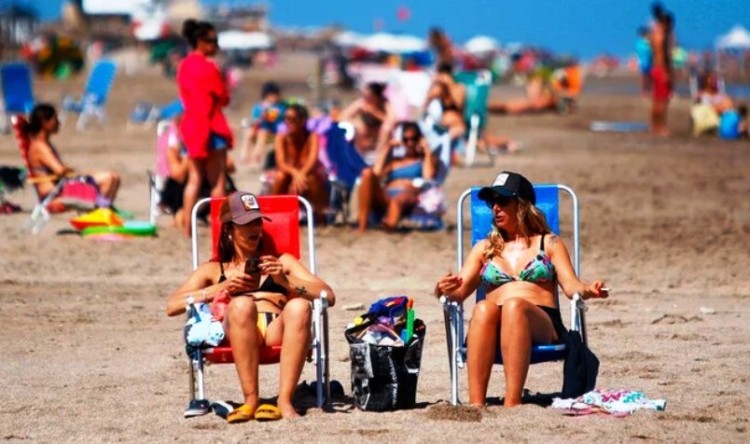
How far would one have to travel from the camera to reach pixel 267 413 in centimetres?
582

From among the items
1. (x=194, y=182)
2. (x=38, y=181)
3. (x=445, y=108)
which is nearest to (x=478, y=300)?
(x=194, y=182)

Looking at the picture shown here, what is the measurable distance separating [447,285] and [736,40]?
48.3 meters

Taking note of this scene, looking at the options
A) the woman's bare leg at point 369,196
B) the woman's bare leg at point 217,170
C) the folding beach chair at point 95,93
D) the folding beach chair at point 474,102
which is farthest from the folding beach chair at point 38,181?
the folding beach chair at point 95,93

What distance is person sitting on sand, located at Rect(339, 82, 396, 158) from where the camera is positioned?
14.0 metres

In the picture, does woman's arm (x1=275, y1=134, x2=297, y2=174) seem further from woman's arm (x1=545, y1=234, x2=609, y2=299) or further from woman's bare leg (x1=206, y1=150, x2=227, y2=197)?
woman's arm (x1=545, y1=234, x2=609, y2=299)

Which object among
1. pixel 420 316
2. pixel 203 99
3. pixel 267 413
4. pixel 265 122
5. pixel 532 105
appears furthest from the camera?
pixel 532 105

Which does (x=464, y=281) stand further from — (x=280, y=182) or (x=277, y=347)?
(x=280, y=182)

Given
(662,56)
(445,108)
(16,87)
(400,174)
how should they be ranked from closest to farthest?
(400,174) < (445,108) < (16,87) < (662,56)

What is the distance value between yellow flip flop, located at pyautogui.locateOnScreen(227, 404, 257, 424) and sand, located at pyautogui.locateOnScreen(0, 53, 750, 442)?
0.13ft

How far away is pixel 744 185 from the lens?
15555 millimetres

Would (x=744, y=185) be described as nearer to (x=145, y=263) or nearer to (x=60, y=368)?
(x=145, y=263)

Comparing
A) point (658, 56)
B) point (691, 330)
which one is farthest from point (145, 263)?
point (658, 56)

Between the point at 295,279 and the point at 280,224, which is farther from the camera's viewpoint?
the point at 280,224

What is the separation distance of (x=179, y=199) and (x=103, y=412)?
6087 mm
